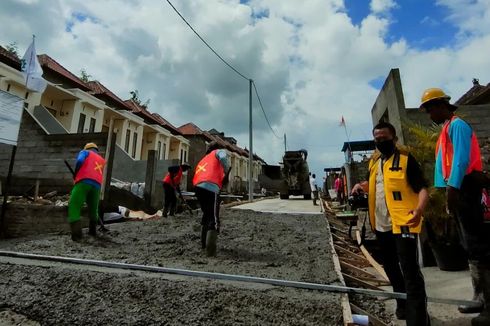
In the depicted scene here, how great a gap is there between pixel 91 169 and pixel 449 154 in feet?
16.4

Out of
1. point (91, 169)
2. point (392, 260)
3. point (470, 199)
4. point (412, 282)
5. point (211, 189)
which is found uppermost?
point (91, 169)

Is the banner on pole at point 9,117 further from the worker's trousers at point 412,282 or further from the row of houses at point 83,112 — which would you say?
the worker's trousers at point 412,282

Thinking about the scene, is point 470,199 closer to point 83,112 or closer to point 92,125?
point 83,112

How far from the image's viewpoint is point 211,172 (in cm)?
461

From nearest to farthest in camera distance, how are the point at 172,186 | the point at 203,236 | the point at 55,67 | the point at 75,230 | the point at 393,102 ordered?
1. the point at 203,236
2. the point at 75,230
3. the point at 393,102
4. the point at 172,186
5. the point at 55,67

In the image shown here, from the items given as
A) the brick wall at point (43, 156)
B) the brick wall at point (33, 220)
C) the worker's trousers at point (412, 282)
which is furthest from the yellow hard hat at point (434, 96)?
the brick wall at point (43, 156)

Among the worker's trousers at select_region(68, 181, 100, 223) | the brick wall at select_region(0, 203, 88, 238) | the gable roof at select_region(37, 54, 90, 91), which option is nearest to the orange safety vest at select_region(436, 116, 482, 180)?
the worker's trousers at select_region(68, 181, 100, 223)

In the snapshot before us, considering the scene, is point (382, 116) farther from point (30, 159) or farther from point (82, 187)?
point (30, 159)

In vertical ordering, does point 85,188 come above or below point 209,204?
above

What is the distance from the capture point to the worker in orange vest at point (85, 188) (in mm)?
4996

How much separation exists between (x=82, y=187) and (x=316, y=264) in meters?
3.85

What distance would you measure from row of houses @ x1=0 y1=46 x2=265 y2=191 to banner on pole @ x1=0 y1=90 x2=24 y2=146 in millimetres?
2912

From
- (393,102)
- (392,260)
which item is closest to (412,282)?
(392,260)

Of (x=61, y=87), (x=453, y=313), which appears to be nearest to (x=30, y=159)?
(x=61, y=87)
